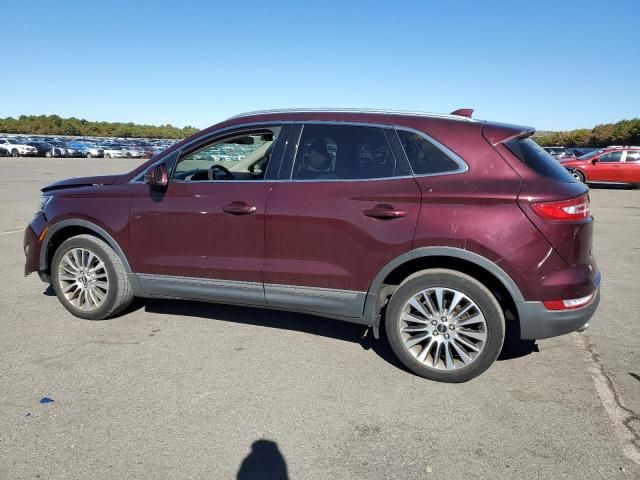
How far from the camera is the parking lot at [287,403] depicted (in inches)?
103

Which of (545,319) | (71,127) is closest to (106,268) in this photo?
(545,319)

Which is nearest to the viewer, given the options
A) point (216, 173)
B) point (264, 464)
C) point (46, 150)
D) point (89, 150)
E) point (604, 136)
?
point (264, 464)

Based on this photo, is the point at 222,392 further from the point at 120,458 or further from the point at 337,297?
the point at 337,297

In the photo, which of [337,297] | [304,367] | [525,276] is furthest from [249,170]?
[525,276]

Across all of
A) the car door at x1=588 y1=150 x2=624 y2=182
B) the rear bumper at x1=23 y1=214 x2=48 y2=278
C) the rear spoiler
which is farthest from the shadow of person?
the car door at x1=588 y1=150 x2=624 y2=182

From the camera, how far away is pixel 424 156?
357cm

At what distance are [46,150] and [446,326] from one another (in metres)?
51.6

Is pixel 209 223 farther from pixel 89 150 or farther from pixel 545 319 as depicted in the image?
pixel 89 150

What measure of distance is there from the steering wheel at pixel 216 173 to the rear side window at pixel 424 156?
146 cm

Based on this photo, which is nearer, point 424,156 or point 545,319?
Answer: point 545,319

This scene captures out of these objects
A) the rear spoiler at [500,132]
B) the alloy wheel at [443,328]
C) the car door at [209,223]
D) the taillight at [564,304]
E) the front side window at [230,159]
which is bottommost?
the alloy wheel at [443,328]

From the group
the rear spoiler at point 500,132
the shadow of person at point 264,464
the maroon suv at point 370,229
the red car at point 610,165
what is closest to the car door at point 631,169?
the red car at point 610,165

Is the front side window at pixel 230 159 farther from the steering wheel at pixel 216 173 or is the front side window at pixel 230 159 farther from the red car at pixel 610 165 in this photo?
the red car at pixel 610 165

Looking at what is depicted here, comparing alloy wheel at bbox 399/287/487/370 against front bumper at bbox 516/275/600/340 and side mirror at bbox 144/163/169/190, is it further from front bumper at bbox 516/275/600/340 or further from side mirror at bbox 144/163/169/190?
side mirror at bbox 144/163/169/190
